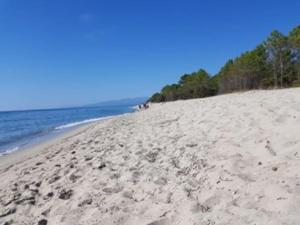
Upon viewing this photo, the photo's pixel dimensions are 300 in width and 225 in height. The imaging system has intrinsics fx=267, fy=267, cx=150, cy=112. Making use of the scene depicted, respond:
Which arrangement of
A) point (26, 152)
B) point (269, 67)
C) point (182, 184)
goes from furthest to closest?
point (269, 67), point (26, 152), point (182, 184)

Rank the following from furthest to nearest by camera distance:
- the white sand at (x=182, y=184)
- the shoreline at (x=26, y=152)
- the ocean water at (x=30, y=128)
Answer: the ocean water at (x=30, y=128), the shoreline at (x=26, y=152), the white sand at (x=182, y=184)

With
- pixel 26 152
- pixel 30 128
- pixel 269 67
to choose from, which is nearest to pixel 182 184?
pixel 26 152

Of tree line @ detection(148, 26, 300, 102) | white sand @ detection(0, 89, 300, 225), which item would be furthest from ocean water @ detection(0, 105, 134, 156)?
tree line @ detection(148, 26, 300, 102)

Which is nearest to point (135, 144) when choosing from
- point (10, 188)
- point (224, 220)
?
point (10, 188)

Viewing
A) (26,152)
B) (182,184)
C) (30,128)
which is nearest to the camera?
(182,184)

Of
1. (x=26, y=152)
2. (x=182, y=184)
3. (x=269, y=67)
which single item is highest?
(x=269, y=67)

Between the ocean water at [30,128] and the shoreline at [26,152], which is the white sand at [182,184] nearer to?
the shoreline at [26,152]

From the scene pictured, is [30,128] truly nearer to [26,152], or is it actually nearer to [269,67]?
[26,152]

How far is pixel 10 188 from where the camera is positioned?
4289 millimetres

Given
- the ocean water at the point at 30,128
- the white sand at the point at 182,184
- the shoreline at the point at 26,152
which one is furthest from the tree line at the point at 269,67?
the white sand at the point at 182,184

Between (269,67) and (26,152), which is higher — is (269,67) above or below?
above

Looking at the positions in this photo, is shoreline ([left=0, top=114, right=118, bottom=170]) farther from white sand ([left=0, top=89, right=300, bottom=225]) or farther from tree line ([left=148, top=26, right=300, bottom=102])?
tree line ([left=148, top=26, right=300, bottom=102])

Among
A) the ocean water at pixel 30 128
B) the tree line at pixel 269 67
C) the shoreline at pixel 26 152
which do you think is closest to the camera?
the shoreline at pixel 26 152

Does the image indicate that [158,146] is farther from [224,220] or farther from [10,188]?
[224,220]
